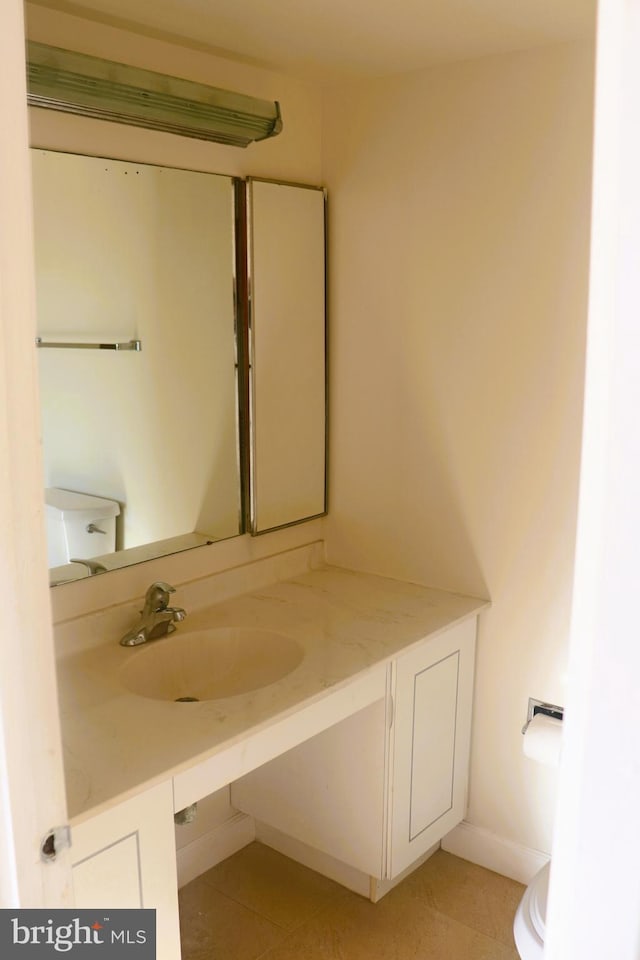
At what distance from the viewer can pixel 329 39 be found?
202 centimetres

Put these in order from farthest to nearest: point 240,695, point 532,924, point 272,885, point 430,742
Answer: point 272,885 → point 430,742 → point 240,695 → point 532,924

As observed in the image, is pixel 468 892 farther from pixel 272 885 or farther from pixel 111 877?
pixel 111 877

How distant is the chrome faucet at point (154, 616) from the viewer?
1.99 meters

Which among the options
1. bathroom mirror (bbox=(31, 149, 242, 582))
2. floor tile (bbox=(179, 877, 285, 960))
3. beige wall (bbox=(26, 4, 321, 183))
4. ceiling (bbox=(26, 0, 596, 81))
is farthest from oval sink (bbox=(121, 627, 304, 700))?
ceiling (bbox=(26, 0, 596, 81))

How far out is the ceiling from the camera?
5.86 ft

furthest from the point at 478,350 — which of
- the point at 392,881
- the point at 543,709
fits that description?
the point at 392,881

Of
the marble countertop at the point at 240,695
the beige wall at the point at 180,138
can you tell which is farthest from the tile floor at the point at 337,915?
the beige wall at the point at 180,138

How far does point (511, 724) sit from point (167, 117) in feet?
5.92

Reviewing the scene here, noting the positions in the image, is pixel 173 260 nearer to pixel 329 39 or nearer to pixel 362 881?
pixel 329 39

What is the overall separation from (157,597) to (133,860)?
26.1 inches

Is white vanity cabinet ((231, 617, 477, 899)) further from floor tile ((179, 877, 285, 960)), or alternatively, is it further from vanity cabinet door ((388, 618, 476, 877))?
floor tile ((179, 877, 285, 960))

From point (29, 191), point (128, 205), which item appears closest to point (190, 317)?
point (128, 205)

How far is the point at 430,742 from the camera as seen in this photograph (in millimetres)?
2270

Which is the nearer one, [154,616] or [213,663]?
[154,616]
